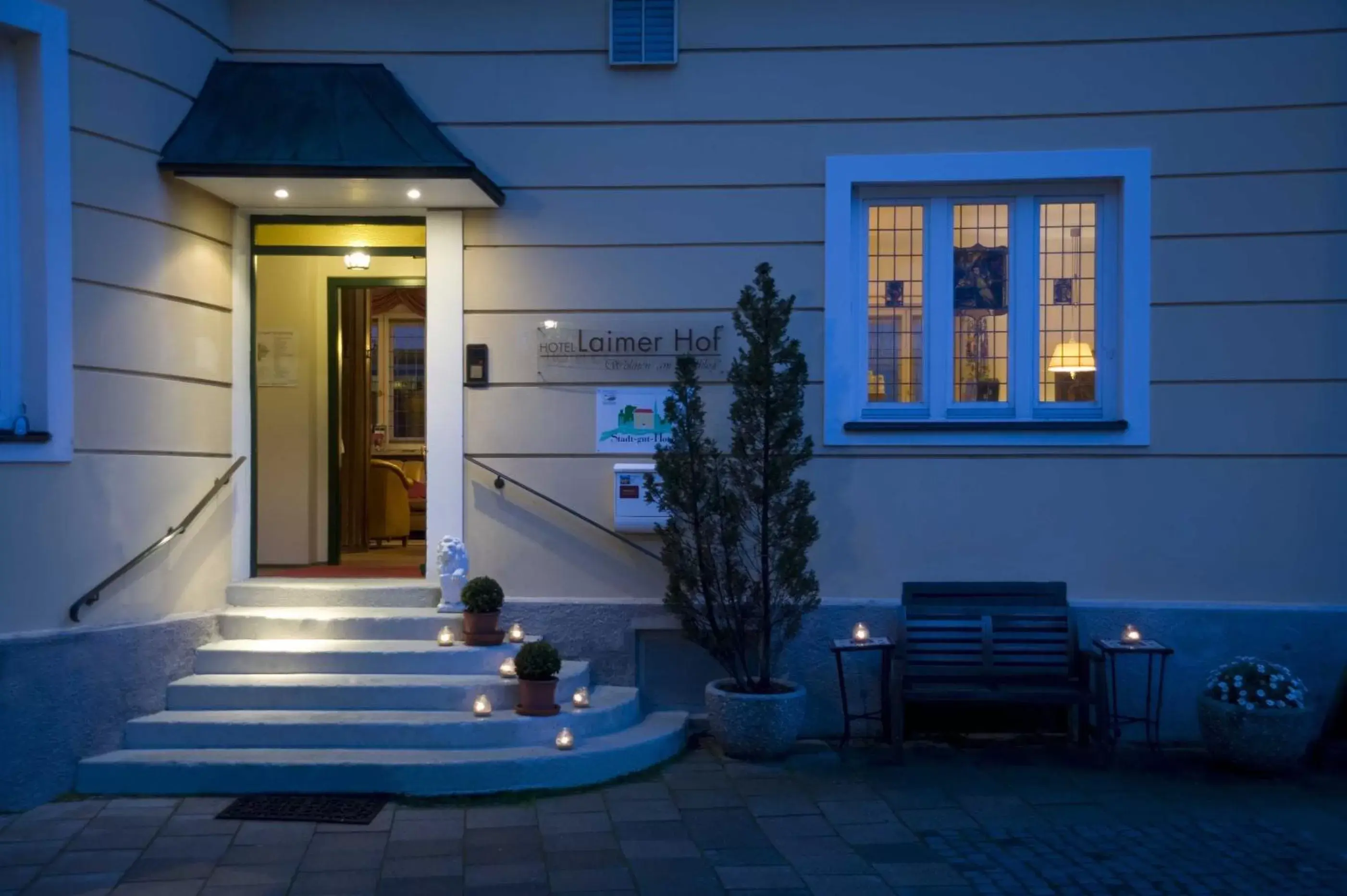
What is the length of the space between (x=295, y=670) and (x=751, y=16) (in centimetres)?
529

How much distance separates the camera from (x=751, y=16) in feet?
26.4

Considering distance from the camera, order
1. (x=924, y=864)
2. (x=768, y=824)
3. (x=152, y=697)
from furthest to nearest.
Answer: (x=152, y=697)
(x=768, y=824)
(x=924, y=864)

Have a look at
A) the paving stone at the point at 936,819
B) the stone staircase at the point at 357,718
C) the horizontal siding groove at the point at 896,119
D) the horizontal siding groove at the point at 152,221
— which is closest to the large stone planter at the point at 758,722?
the stone staircase at the point at 357,718

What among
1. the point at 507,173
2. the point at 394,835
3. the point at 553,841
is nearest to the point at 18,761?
the point at 394,835

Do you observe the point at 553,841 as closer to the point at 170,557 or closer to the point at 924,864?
the point at 924,864

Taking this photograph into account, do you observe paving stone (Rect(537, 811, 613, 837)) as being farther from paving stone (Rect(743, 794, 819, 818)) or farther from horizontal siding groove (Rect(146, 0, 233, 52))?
horizontal siding groove (Rect(146, 0, 233, 52))

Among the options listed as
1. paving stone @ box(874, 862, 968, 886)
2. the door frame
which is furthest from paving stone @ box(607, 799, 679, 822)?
the door frame

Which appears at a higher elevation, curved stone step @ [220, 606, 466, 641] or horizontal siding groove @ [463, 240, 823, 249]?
horizontal siding groove @ [463, 240, 823, 249]

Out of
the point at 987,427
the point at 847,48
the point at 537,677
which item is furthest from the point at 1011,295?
the point at 537,677

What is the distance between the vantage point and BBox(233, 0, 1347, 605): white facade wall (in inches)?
310

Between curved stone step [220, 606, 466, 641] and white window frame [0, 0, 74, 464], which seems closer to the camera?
white window frame [0, 0, 74, 464]

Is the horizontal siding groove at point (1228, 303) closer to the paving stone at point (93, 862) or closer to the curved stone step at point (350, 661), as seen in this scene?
the curved stone step at point (350, 661)

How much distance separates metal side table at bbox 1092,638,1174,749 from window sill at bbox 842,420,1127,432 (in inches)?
55.4

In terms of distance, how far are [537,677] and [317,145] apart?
12.0 feet
